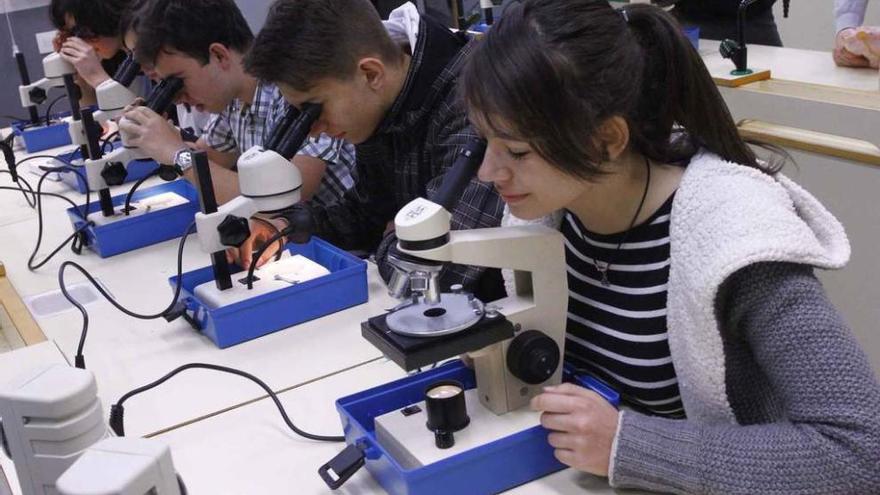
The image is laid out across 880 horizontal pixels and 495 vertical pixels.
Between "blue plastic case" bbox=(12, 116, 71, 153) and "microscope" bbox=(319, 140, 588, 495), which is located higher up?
"microscope" bbox=(319, 140, 588, 495)

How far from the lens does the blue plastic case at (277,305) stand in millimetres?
1421

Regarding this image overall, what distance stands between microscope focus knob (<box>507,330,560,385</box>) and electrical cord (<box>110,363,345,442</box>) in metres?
0.25

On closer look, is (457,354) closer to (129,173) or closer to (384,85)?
(384,85)

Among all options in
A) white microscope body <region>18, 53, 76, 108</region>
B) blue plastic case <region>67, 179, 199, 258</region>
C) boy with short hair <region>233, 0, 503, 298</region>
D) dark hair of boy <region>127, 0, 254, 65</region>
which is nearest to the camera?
boy with short hair <region>233, 0, 503, 298</region>

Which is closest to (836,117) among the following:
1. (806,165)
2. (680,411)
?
(806,165)

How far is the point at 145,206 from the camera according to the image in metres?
2.00

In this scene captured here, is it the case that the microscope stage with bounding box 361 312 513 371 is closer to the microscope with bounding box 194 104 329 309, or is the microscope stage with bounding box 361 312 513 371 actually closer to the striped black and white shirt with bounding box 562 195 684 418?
the striped black and white shirt with bounding box 562 195 684 418

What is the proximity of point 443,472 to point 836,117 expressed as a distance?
1340mm

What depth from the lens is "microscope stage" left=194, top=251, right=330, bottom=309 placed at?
1.45 meters

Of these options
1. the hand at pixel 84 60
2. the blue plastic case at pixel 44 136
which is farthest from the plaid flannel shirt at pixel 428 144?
the blue plastic case at pixel 44 136

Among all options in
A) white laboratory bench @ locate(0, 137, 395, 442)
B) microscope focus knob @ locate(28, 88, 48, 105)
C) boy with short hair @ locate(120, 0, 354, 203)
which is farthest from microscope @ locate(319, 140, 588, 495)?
microscope focus knob @ locate(28, 88, 48, 105)

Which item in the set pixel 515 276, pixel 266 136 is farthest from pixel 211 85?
pixel 515 276

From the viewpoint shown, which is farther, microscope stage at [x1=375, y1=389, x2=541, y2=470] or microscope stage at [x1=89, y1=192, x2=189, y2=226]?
microscope stage at [x1=89, y1=192, x2=189, y2=226]

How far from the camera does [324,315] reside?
1501 mm
